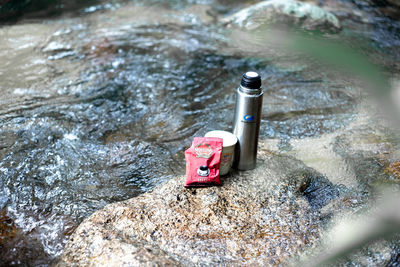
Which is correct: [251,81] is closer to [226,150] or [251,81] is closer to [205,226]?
[226,150]

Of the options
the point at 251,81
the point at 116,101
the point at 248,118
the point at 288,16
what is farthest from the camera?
the point at 288,16

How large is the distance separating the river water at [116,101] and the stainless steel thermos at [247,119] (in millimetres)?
575

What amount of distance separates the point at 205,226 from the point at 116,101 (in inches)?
89.4

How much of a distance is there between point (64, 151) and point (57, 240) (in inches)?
42.6

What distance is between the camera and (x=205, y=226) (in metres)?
2.18

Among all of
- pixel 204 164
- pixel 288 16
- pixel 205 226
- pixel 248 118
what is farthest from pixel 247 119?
pixel 288 16

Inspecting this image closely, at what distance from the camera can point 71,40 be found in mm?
5406

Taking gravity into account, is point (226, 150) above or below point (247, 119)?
below

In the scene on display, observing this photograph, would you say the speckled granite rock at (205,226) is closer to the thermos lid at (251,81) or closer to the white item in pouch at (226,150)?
the white item in pouch at (226,150)

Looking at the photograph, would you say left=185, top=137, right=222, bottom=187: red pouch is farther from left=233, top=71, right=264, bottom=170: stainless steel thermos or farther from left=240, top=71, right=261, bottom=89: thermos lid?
left=240, top=71, right=261, bottom=89: thermos lid

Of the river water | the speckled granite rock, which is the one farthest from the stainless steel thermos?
the river water

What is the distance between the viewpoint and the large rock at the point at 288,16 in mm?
5930

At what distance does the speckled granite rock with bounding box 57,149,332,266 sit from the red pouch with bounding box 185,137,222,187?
67 mm

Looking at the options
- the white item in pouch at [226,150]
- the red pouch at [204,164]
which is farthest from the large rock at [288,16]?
the red pouch at [204,164]
